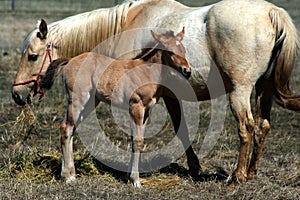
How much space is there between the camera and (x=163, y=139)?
7480 mm

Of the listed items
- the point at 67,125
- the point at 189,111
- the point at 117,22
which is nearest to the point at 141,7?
the point at 117,22

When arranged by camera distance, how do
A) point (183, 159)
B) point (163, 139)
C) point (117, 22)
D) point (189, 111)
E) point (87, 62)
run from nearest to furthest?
point (87, 62)
point (117, 22)
point (183, 159)
point (163, 139)
point (189, 111)

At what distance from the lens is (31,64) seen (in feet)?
20.8

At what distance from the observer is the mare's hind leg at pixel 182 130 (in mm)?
6219

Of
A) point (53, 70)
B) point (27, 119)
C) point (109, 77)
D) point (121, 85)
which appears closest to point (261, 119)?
point (121, 85)

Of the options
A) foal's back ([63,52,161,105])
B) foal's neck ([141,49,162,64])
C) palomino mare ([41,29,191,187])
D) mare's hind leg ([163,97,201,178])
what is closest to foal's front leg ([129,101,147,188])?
palomino mare ([41,29,191,187])

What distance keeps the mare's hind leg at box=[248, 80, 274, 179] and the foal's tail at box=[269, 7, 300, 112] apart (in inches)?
7.0

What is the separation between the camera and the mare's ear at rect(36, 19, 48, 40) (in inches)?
241

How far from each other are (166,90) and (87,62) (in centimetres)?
83

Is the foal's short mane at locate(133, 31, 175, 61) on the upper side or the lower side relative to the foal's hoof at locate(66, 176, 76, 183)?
upper

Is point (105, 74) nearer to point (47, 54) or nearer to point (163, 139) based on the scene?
point (47, 54)

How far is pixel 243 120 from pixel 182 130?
1093 mm

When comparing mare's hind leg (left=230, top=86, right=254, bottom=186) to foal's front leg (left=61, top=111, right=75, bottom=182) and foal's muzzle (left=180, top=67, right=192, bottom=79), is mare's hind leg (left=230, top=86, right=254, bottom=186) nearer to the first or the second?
foal's muzzle (left=180, top=67, right=192, bottom=79)

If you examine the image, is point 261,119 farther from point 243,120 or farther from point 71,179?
point 71,179
